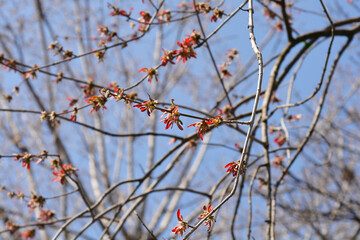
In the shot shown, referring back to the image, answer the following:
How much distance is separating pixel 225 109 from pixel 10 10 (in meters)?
5.79

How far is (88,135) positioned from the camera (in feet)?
24.6

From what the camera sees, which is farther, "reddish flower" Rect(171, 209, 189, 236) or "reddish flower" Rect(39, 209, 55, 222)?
"reddish flower" Rect(39, 209, 55, 222)

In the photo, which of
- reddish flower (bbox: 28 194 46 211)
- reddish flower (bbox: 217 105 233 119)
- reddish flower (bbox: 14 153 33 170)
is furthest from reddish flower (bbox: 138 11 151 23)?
reddish flower (bbox: 28 194 46 211)

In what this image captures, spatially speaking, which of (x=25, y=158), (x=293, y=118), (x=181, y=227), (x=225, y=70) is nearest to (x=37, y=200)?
(x=25, y=158)

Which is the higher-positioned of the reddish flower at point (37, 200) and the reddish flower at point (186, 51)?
the reddish flower at point (186, 51)

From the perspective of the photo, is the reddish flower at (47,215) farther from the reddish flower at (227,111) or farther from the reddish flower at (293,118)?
the reddish flower at (293,118)

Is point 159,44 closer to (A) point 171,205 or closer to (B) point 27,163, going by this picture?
(A) point 171,205

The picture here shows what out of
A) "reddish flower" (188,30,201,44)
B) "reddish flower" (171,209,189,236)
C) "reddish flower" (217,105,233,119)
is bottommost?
"reddish flower" (171,209,189,236)

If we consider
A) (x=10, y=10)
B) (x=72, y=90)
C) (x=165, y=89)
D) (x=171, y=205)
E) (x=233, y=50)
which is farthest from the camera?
(x=72, y=90)

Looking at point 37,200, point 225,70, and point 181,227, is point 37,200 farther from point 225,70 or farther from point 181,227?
point 225,70

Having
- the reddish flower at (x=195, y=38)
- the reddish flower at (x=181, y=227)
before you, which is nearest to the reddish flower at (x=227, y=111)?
the reddish flower at (x=195, y=38)

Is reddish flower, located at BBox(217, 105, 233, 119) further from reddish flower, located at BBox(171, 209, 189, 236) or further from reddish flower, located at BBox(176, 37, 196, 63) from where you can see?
reddish flower, located at BBox(171, 209, 189, 236)

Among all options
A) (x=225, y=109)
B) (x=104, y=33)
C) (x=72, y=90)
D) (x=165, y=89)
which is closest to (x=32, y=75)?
(x=104, y=33)

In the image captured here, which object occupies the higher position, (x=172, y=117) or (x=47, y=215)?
(x=47, y=215)
